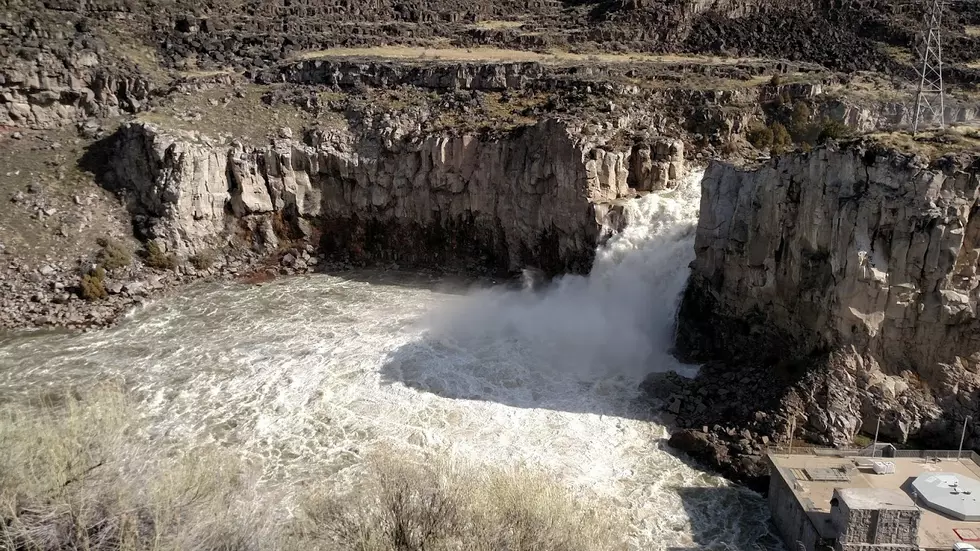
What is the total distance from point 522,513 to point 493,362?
41.1 ft

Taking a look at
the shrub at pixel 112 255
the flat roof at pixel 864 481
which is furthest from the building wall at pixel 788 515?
the shrub at pixel 112 255

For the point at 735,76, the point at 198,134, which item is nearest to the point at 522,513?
the point at 198,134

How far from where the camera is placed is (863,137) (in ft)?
65.6

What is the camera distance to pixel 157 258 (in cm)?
3103

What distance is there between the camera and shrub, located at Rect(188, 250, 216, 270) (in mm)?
31969

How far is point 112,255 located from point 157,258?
5.89 feet

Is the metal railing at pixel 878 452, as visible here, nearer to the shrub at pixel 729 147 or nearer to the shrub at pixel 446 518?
the shrub at pixel 446 518

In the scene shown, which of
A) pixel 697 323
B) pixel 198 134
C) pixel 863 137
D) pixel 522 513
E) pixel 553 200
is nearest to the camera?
pixel 522 513

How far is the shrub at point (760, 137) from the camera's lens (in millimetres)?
35528

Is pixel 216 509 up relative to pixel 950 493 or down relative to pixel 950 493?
up

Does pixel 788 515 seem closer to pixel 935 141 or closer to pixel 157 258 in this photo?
pixel 935 141

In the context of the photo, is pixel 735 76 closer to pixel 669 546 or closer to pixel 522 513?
pixel 669 546

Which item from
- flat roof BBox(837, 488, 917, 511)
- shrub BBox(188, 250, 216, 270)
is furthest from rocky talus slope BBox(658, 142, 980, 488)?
shrub BBox(188, 250, 216, 270)

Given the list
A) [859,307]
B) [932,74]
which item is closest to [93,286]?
[859,307]
